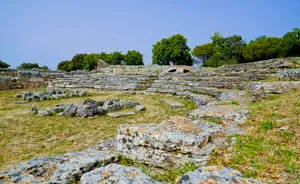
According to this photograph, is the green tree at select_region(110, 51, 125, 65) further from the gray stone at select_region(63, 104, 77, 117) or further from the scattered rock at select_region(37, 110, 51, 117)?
the gray stone at select_region(63, 104, 77, 117)

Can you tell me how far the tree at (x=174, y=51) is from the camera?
51759 millimetres

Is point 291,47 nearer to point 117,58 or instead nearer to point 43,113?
point 43,113

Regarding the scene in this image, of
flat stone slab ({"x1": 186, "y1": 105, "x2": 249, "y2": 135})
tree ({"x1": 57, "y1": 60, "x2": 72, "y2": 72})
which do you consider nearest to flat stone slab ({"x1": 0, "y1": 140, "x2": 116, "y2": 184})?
flat stone slab ({"x1": 186, "y1": 105, "x2": 249, "y2": 135})

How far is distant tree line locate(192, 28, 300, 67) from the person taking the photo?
84.4 ft

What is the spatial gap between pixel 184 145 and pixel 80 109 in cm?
594

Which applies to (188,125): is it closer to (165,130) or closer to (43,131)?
(165,130)

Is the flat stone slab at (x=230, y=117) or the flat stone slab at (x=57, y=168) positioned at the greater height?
the flat stone slab at (x=230, y=117)

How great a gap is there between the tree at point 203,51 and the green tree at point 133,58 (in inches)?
636

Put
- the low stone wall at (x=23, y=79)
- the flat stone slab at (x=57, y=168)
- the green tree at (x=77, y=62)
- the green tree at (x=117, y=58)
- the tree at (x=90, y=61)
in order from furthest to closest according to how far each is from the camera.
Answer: the green tree at (x=77, y=62), the green tree at (x=117, y=58), the tree at (x=90, y=61), the low stone wall at (x=23, y=79), the flat stone slab at (x=57, y=168)

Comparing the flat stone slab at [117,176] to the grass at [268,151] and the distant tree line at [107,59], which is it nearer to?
the grass at [268,151]

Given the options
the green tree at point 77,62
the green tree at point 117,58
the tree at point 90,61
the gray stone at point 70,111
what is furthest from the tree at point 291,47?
the green tree at point 77,62

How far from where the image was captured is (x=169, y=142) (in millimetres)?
2820

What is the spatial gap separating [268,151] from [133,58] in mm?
55421

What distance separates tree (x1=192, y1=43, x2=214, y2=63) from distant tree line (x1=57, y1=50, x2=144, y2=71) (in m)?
16.0
